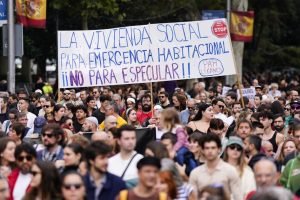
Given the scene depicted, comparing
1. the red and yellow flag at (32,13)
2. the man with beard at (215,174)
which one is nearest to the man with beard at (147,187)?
the man with beard at (215,174)

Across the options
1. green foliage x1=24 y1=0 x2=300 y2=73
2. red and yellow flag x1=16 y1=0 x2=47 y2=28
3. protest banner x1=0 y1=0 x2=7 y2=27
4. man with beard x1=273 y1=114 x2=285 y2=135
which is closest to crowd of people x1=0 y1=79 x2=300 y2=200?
man with beard x1=273 y1=114 x2=285 y2=135

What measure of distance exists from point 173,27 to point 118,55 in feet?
3.75

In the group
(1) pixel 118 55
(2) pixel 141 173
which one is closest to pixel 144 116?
(1) pixel 118 55

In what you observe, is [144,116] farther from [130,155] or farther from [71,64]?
[130,155]

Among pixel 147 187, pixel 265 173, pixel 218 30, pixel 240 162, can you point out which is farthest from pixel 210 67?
pixel 147 187

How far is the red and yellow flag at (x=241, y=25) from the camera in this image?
36.8 m

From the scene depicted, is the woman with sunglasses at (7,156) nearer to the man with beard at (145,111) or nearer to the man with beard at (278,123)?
the man with beard at (278,123)

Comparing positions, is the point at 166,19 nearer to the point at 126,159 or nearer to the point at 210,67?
the point at 210,67

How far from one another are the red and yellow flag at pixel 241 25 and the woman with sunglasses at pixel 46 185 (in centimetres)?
2744

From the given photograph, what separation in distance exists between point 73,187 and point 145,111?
10674mm

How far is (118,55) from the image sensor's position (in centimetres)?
2045

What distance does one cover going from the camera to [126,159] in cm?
1110

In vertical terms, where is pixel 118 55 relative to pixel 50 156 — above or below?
above

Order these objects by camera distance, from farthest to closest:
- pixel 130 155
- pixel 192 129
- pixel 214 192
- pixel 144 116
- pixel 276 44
Result: 1. pixel 276 44
2. pixel 144 116
3. pixel 192 129
4. pixel 130 155
5. pixel 214 192
